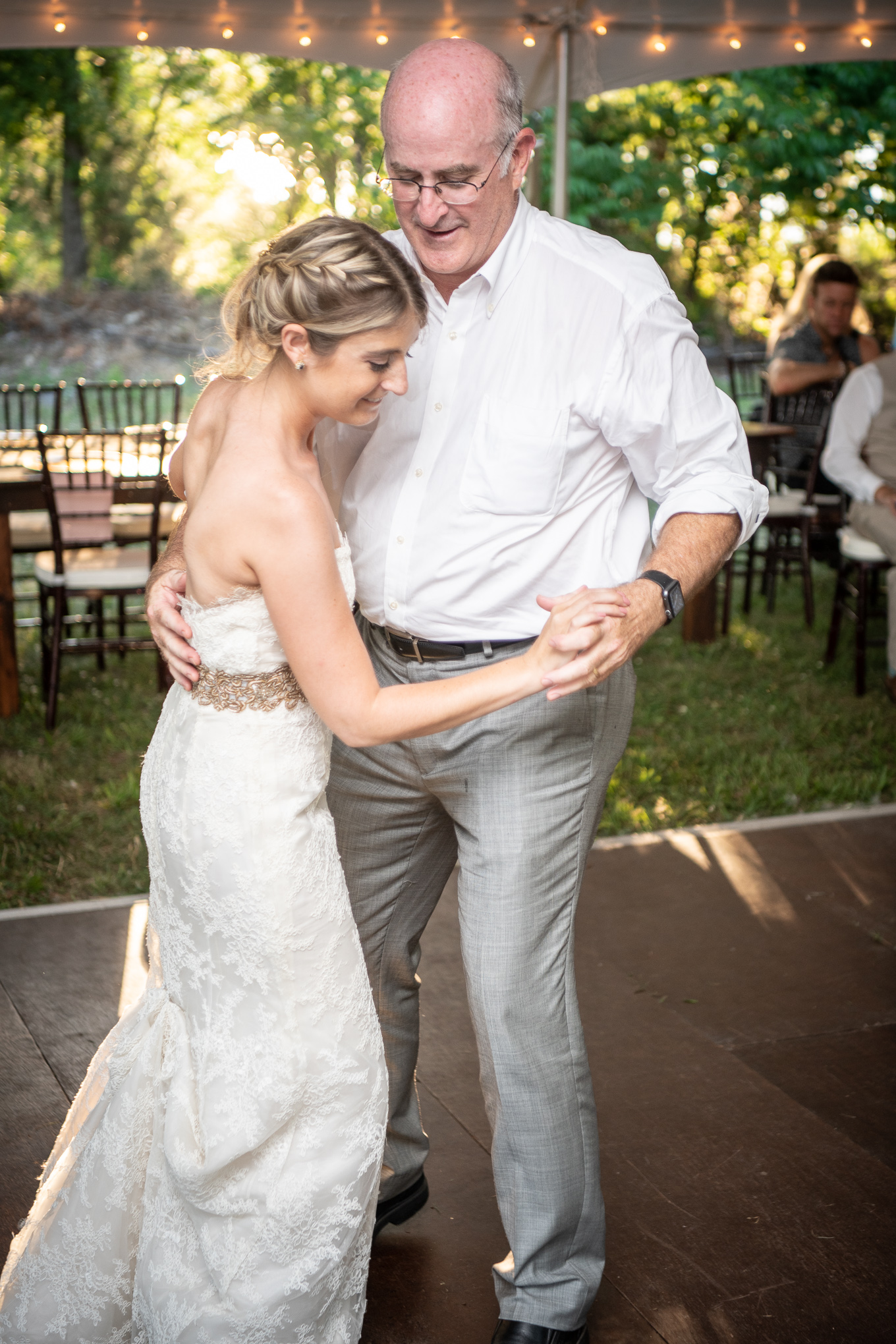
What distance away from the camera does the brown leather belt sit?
2.17 metres

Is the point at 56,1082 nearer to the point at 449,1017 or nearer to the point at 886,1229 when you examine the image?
the point at 449,1017

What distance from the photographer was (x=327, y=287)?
5.87 ft

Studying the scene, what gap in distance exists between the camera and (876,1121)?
2.84 m

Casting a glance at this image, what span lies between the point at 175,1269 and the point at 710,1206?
1.10 metres

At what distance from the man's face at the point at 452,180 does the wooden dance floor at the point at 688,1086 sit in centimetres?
176

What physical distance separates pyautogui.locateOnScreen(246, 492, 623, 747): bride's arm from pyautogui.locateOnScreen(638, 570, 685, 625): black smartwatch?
176 millimetres

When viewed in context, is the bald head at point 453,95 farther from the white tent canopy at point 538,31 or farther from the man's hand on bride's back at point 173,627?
the white tent canopy at point 538,31

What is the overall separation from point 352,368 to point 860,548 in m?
4.73

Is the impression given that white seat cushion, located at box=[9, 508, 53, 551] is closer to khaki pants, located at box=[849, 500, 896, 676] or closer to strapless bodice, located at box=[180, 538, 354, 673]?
khaki pants, located at box=[849, 500, 896, 676]

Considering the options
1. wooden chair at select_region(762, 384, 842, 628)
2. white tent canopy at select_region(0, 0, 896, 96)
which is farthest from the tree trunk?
wooden chair at select_region(762, 384, 842, 628)

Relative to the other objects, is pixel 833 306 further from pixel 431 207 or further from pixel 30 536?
pixel 431 207

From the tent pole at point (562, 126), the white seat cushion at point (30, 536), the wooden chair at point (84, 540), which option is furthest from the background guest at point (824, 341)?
the white seat cushion at point (30, 536)

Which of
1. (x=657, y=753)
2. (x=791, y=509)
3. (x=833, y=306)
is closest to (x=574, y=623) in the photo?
(x=657, y=753)

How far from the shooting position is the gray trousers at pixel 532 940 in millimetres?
2027
